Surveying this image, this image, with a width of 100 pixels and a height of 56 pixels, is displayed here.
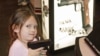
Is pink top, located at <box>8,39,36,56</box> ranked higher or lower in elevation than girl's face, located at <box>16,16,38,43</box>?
lower

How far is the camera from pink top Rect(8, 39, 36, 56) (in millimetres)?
1076

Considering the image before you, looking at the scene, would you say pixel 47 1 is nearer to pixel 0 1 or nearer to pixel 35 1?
pixel 35 1

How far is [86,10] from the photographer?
2.40 m

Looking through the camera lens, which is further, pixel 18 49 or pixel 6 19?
pixel 6 19

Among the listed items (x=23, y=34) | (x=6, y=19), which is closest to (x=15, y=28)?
(x=23, y=34)

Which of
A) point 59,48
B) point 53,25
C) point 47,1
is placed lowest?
point 59,48

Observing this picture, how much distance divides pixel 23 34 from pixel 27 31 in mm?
23

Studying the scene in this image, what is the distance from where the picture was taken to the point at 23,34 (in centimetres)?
108

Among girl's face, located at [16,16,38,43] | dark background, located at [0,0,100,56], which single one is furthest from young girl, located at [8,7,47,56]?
dark background, located at [0,0,100,56]

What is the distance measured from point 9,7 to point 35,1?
609 mm

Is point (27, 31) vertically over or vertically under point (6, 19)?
over

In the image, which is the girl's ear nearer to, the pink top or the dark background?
the pink top

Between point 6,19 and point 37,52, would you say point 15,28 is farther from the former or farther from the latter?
point 6,19

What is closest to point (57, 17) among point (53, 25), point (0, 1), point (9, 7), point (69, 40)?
point (53, 25)
